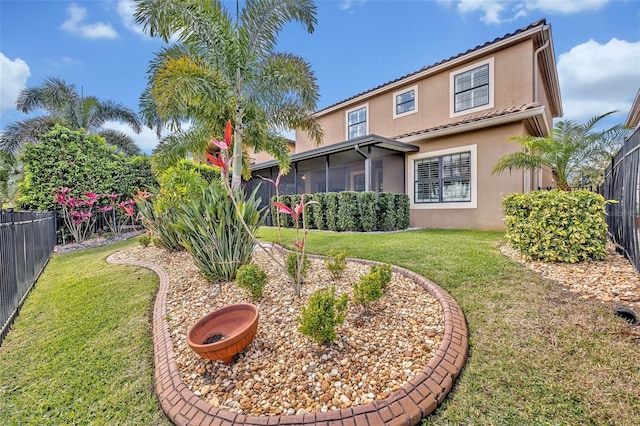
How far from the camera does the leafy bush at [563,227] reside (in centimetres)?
430

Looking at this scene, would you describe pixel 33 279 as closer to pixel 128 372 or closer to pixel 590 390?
pixel 128 372

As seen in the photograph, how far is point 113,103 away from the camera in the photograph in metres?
16.6

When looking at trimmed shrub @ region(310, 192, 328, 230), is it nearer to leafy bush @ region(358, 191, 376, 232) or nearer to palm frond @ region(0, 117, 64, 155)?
leafy bush @ region(358, 191, 376, 232)

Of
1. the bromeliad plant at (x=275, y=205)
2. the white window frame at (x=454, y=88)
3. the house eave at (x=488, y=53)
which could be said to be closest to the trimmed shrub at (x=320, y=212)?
the white window frame at (x=454, y=88)

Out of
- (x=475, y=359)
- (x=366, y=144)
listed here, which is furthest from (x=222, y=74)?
(x=475, y=359)

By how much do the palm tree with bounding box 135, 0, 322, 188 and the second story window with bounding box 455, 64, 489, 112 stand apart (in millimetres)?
6015

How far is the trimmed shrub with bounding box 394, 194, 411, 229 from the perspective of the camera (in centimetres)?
975

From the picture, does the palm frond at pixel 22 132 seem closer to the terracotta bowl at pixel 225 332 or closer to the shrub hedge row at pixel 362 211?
the shrub hedge row at pixel 362 211

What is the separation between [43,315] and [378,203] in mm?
8134

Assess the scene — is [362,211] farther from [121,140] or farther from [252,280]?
[121,140]

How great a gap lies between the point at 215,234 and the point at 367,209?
19.6ft

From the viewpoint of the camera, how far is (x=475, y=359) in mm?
2338

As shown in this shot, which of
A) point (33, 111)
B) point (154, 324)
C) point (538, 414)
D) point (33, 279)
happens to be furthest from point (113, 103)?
point (538, 414)

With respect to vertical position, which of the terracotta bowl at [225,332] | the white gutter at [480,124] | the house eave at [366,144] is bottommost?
the terracotta bowl at [225,332]
